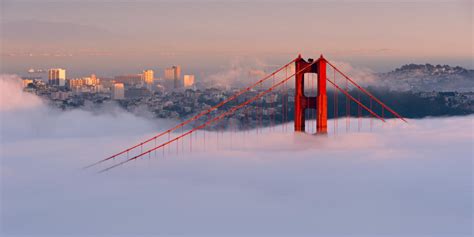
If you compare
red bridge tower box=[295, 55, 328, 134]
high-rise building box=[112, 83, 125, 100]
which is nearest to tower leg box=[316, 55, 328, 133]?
red bridge tower box=[295, 55, 328, 134]

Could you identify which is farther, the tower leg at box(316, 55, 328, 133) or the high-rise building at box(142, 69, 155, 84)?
the high-rise building at box(142, 69, 155, 84)

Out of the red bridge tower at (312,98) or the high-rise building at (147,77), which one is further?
the high-rise building at (147,77)

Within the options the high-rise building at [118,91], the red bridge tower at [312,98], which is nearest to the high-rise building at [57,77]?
the high-rise building at [118,91]

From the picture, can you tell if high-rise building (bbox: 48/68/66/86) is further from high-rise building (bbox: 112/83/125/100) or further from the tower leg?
the tower leg

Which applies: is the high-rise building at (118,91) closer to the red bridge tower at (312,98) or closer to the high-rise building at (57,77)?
the high-rise building at (57,77)

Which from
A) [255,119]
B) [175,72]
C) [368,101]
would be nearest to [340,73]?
[255,119]

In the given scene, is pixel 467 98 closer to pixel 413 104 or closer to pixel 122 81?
pixel 413 104
